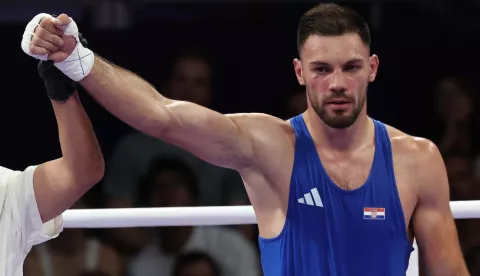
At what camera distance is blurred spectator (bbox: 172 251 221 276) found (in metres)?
3.41

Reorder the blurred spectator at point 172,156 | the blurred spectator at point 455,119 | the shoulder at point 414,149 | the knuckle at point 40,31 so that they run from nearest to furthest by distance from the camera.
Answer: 1. the knuckle at point 40,31
2. the shoulder at point 414,149
3. the blurred spectator at point 172,156
4. the blurred spectator at point 455,119

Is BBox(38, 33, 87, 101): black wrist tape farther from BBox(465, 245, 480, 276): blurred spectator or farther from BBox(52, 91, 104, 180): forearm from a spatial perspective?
BBox(465, 245, 480, 276): blurred spectator

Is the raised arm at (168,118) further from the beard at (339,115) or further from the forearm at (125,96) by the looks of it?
the beard at (339,115)

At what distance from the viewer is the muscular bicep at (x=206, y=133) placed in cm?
190

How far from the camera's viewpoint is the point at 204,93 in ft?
12.5

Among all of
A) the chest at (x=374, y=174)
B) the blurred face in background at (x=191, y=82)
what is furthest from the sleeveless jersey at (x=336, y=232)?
the blurred face in background at (x=191, y=82)

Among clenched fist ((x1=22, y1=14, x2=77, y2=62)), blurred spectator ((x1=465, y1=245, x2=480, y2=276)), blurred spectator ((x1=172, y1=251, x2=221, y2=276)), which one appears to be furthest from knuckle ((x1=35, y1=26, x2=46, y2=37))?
blurred spectator ((x1=465, y1=245, x2=480, y2=276))

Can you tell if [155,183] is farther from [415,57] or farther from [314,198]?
[314,198]

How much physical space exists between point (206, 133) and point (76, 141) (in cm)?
26

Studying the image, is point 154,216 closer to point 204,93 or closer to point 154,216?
point 154,216

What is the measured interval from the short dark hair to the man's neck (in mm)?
167

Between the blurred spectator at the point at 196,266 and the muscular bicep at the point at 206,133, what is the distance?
4.76 feet

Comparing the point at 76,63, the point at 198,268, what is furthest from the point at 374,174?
the point at 198,268

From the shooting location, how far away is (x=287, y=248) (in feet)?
6.53
